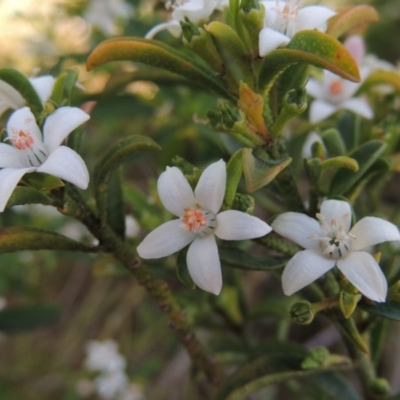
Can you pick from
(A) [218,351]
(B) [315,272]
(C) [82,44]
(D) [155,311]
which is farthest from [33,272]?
(B) [315,272]

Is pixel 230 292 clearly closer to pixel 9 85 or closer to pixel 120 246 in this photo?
pixel 120 246

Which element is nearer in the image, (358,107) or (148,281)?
(148,281)

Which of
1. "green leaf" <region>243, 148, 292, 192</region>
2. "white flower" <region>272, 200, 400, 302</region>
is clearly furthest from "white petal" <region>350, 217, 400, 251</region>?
"green leaf" <region>243, 148, 292, 192</region>

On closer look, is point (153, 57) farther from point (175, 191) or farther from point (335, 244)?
point (335, 244)

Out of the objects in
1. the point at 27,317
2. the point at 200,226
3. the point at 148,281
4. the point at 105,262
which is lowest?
the point at 27,317

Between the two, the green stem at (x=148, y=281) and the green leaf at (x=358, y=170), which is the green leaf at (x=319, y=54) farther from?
the green stem at (x=148, y=281)

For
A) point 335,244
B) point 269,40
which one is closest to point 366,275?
point 335,244
